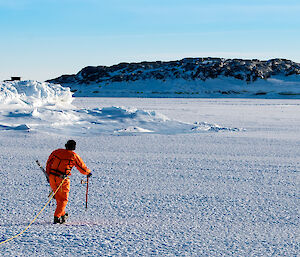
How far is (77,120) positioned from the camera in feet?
48.5

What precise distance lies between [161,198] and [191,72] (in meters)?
103

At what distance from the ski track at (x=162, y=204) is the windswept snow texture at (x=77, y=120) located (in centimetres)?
359

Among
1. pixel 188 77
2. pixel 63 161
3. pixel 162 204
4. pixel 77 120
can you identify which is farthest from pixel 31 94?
pixel 188 77

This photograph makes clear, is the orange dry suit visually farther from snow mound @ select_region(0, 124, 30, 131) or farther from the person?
snow mound @ select_region(0, 124, 30, 131)

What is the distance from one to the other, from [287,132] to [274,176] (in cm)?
747

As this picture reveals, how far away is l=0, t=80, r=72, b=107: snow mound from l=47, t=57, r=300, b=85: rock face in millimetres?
81824

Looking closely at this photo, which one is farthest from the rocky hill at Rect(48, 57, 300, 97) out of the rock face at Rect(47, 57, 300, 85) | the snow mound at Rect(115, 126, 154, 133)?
the snow mound at Rect(115, 126, 154, 133)

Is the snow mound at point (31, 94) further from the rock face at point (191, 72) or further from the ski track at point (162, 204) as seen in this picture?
the rock face at point (191, 72)

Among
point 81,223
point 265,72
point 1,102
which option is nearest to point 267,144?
point 81,223

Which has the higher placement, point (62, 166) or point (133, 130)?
point (62, 166)

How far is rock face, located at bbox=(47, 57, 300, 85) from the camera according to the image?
340 ft

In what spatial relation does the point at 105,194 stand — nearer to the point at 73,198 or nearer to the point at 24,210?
the point at 73,198

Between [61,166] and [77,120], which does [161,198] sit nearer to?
[61,166]

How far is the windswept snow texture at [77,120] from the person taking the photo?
13.3 meters
